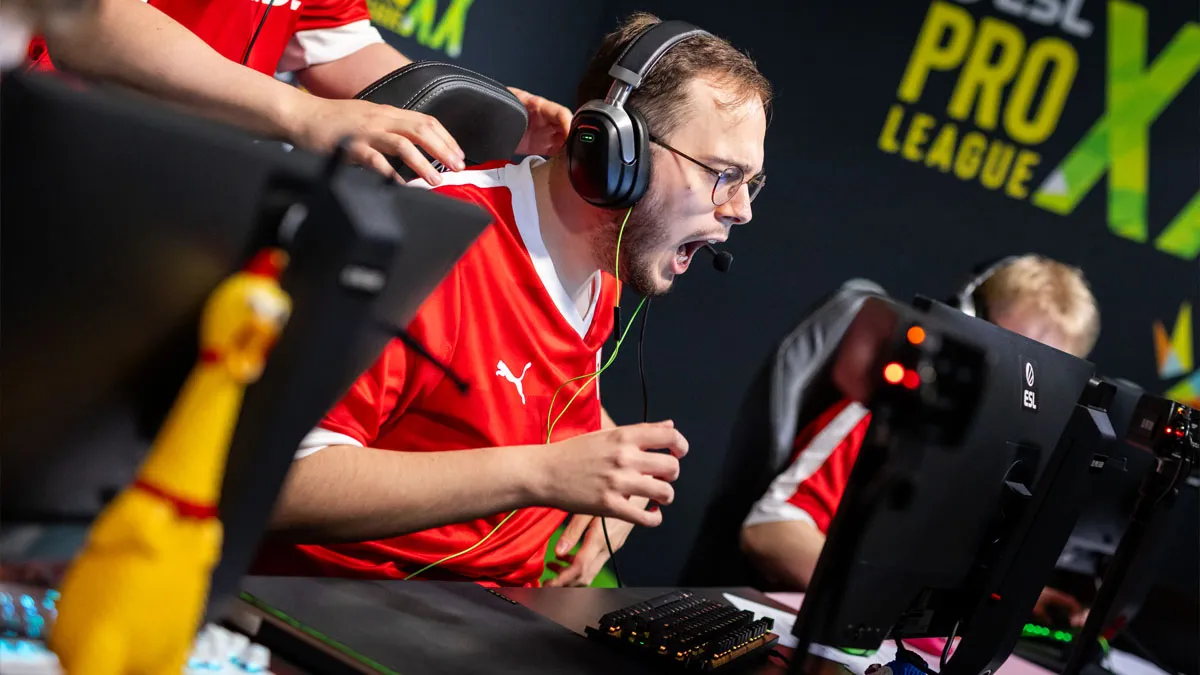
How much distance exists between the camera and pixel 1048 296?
2.22m

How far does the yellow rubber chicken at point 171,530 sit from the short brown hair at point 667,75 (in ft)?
3.51

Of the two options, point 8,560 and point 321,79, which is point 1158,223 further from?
point 8,560

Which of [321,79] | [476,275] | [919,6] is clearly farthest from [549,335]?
[919,6]

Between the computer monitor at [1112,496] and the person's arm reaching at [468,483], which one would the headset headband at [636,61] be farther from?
the computer monitor at [1112,496]

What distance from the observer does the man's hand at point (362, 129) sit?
1.02m

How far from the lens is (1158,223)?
330 centimetres

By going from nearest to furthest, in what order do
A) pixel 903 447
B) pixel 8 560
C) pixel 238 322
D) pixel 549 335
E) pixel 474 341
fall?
pixel 238 322, pixel 8 560, pixel 903 447, pixel 474 341, pixel 549 335

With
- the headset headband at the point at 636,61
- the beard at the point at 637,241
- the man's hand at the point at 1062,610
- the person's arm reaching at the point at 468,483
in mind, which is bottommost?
the man's hand at the point at 1062,610

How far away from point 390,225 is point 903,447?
1.60ft

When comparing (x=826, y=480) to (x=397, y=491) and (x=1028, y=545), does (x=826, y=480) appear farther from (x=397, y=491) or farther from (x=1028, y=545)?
(x=397, y=491)

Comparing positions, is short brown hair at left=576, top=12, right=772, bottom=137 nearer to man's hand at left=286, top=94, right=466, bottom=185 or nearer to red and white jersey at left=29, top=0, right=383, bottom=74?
red and white jersey at left=29, top=0, right=383, bottom=74

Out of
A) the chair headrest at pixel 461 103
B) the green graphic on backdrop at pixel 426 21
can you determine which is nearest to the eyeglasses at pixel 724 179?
the chair headrest at pixel 461 103

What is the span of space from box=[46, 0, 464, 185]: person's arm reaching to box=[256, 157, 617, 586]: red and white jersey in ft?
1.00

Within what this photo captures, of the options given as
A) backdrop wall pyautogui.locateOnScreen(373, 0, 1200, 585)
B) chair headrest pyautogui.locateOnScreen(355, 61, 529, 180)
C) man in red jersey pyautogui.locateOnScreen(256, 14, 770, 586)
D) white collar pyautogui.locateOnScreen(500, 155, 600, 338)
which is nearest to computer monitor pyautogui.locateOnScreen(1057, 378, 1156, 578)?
man in red jersey pyautogui.locateOnScreen(256, 14, 770, 586)
